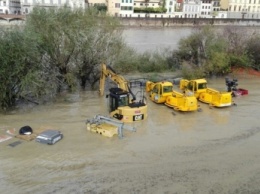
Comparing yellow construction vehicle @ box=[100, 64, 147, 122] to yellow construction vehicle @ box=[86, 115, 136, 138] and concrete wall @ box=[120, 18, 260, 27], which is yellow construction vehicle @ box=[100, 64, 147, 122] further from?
concrete wall @ box=[120, 18, 260, 27]

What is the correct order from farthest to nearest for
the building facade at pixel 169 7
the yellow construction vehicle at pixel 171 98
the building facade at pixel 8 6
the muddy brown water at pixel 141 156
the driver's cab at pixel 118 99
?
1. the building facade at pixel 8 6
2. the building facade at pixel 169 7
3. the yellow construction vehicle at pixel 171 98
4. the driver's cab at pixel 118 99
5. the muddy brown water at pixel 141 156

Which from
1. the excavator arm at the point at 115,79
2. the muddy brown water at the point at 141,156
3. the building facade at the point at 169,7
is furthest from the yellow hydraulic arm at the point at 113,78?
the building facade at the point at 169,7

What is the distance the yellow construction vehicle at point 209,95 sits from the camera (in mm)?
17364

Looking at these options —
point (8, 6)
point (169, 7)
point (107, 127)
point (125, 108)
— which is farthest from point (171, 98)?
point (169, 7)

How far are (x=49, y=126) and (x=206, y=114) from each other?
25.1 ft

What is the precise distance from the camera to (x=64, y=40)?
18.2 metres

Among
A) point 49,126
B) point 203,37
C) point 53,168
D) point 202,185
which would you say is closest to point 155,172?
point 202,185

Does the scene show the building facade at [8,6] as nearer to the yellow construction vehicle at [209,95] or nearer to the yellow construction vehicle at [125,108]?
the yellow construction vehicle at [209,95]

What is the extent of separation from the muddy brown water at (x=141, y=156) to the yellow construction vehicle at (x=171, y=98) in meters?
0.42

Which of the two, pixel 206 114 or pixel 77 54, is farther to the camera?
pixel 77 54

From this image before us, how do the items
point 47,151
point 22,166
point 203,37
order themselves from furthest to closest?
point 203,37
point 47,151
point 22,166

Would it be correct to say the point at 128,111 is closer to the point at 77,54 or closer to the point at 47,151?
the point at 47,151

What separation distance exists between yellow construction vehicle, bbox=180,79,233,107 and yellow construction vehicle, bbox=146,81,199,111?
1.07 m

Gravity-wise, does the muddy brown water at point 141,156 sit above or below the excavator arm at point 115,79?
→ below
